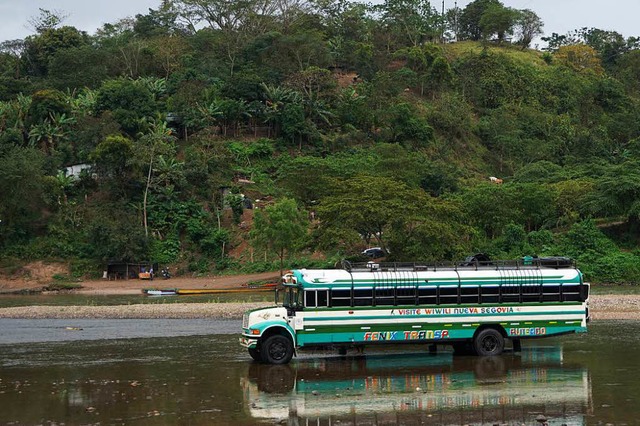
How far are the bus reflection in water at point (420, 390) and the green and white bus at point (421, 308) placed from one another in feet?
2.45

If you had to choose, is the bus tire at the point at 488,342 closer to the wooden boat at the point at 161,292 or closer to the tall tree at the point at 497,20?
the wooden boat at the point at 161,292

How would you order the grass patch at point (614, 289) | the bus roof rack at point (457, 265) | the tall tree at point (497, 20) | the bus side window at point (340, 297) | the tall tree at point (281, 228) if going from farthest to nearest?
the tall tree at point (497, 20), the tall tree at point (281, 228), the grass patch at point (614, 289), the bus roof rack at point (457, 265), the bus side window at point (340, 297)

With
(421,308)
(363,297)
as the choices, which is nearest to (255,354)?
(363,297)

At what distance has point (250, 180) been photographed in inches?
3610

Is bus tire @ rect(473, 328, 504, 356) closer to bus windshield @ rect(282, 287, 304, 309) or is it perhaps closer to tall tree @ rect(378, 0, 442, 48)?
bus windshield @ rect(282, 287, 304, 309)

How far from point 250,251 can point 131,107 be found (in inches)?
1085

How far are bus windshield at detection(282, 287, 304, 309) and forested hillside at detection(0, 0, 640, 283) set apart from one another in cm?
3283

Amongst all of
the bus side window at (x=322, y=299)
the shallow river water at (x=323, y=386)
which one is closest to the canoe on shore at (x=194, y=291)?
the shallow river water at (x=323, y=386)

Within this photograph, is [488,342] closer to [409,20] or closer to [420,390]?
[420,390]

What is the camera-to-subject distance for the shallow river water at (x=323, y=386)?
18.6m

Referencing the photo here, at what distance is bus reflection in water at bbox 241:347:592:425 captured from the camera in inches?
731

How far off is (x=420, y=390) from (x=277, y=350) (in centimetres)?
612

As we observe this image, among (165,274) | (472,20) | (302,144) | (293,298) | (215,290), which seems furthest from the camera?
(472,20)

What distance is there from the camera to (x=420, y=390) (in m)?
21.6
